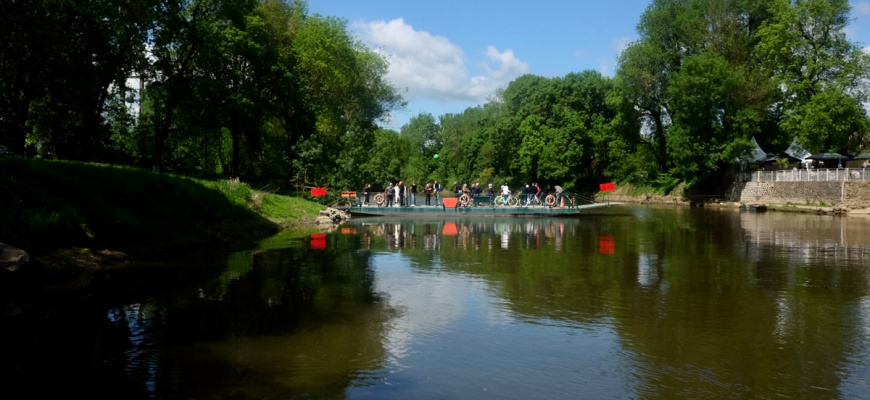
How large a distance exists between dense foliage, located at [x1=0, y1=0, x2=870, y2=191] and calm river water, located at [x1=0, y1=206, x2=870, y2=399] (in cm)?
1048

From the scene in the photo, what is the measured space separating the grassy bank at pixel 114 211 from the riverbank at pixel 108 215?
0.02m

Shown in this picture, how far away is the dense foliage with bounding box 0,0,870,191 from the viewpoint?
28375 millimetres

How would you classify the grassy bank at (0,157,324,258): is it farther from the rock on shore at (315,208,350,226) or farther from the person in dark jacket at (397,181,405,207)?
the person in dark jacket at (397,181,405,207)

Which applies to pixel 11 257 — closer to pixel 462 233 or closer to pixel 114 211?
pixel 114 211

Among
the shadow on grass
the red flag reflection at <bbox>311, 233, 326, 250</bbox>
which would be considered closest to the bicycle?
→ the red flag reflection at <bbox>311, 233, 326, 250</bbox>

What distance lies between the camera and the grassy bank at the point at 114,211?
47.1 feet

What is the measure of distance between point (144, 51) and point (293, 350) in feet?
98.0

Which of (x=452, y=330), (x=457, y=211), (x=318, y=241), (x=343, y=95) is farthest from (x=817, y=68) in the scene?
(x=452, y=330)

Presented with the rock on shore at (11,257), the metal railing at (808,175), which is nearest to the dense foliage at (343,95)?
the metal railing at (808,175)

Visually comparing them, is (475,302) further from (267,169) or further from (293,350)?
(267,169)

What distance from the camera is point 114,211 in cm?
1769

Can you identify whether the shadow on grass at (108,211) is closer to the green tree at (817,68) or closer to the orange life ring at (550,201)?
the orange life ring at (550,201)

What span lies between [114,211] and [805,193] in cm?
4907

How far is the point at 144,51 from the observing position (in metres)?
33.2
